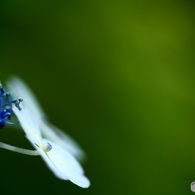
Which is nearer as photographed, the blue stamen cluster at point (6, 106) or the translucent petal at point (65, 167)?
the translucent petal at point (65, 167)

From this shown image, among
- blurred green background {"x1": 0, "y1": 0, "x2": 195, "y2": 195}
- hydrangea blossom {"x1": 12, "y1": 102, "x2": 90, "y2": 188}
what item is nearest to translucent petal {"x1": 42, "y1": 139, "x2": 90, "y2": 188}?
hydrangea blossom {"x1": 12, "y1": 102, "x2": 90, "y2": 188}

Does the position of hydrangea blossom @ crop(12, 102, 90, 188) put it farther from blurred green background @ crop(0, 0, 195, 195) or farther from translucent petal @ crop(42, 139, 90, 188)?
blurred green background @ crop(0, 0, 195, 195)

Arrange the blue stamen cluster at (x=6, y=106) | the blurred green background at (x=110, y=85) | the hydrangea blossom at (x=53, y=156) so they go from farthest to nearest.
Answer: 1. the blurred green background at (x=110, y=85)
2. the blue stamen cluster at (x=6, y=106)
3. the hydrangea blossom at (x=53, y=156)

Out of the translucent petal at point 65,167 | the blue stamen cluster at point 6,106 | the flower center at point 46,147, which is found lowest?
the translucent petal at point 65,167

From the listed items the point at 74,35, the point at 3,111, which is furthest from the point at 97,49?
the point at 3,111

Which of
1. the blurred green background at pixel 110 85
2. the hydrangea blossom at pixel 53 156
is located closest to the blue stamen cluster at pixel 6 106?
the hydrangea blossom at pixel 53 156

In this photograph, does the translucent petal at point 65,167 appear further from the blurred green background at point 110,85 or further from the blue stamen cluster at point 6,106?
the blurred green background at point 110,85

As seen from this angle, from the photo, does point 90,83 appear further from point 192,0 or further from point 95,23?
point 192,0

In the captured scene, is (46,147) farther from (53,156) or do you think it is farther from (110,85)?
(110,85)
